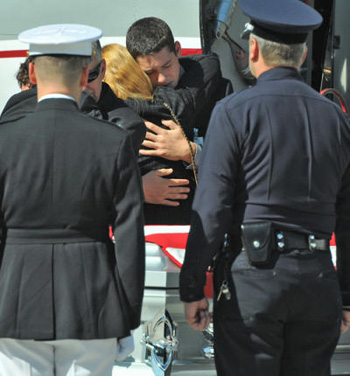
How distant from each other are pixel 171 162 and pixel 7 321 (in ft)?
4.62

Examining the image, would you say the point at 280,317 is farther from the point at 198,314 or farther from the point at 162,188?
the point at 162,188

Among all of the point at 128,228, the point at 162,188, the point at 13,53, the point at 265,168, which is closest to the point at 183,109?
the point at 162,188

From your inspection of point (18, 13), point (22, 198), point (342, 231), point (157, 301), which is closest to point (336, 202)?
point (342, 231)

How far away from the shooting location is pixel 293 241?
95.7 inches

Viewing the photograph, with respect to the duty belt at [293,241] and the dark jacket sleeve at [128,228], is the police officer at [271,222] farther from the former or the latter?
the dark jacket sleeve at [128,228]

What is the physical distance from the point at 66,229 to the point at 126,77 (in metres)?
1.24

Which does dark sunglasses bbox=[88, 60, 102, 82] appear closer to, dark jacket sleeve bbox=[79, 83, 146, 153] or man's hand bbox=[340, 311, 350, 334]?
dark jacket sleeve bbox=[79, 83, 146, 153]

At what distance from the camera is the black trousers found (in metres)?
2.39

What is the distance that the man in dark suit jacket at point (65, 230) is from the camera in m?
2.20

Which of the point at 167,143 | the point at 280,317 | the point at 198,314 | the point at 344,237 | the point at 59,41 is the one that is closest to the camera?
the point at 59,41

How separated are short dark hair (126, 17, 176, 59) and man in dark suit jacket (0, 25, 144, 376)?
1191 millimetres

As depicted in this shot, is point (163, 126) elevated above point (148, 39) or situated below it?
below

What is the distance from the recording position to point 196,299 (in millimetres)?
2477

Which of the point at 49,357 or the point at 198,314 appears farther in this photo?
the point at 198,314
